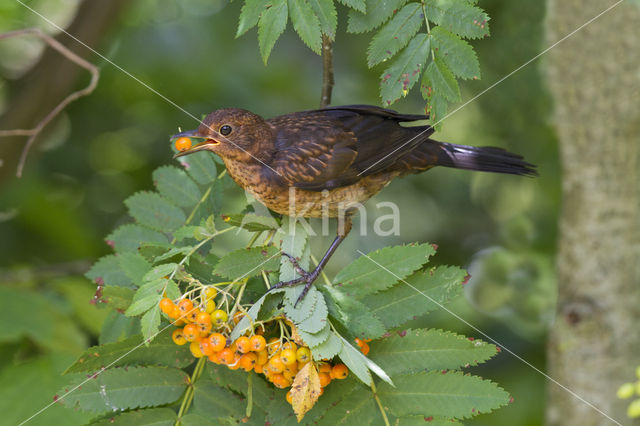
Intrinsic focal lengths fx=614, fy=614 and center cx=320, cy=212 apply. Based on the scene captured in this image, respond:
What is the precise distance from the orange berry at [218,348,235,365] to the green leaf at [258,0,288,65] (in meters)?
0.84

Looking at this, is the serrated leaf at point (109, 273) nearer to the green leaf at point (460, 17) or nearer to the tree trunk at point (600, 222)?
the green leaf at point (460, 17)

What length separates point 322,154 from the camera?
233 centimetres

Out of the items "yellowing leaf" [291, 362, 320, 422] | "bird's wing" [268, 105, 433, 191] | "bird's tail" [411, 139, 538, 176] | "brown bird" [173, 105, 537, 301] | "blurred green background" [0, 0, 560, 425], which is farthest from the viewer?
"blurred green background" [0, 0, 560, 425]

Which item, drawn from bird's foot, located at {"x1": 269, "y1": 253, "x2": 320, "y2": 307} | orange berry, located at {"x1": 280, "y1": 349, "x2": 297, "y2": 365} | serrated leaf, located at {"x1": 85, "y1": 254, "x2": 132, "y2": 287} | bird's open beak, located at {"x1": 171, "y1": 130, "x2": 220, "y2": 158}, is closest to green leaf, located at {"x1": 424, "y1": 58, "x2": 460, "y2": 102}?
bird's foot, located at {"x1": 269, "y1": 253, "x2": 320, "y2": 307}

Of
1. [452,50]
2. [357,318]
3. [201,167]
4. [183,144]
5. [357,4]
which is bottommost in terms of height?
[357,318]

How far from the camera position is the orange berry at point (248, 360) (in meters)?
1.69

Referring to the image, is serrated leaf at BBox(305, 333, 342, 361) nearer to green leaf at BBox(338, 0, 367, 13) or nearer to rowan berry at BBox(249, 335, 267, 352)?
rowan berry at BBox(249, 335, 267, 352)

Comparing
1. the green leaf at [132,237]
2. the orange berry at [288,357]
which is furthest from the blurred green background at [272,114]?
the orange berry at [288,357]

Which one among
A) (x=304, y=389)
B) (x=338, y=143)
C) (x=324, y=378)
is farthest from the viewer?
(x=338, y=143)

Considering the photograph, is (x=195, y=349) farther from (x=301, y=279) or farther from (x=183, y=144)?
(x=183, y=144)

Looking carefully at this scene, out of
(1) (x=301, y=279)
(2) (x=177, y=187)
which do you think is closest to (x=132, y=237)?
(2) (x=177, y=187)

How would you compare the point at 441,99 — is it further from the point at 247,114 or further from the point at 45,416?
the point at 45,416

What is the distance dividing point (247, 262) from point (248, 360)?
0.29m

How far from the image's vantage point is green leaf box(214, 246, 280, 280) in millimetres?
1785
